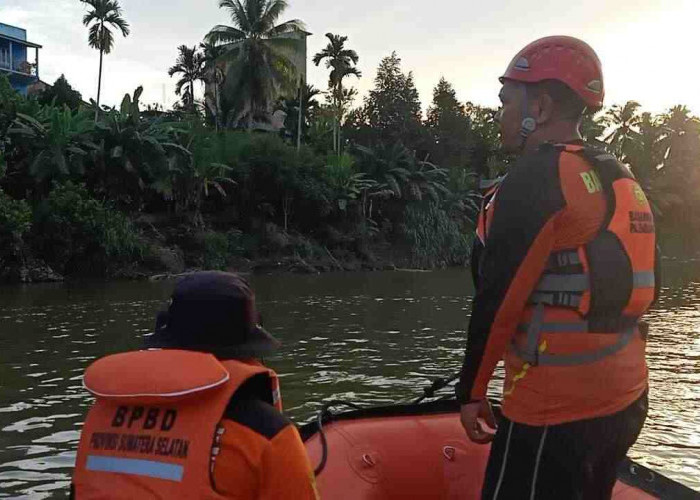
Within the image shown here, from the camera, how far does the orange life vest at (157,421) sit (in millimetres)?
1494

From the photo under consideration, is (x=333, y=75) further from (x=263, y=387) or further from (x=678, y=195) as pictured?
(x=263, y=387)

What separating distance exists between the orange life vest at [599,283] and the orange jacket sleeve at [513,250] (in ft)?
0.15

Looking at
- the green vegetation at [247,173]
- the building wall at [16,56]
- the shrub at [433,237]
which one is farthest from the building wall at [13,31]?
the shrub at [433,237]

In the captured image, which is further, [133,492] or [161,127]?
[161,127]

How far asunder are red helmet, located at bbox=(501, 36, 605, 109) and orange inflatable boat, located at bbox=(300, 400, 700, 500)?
1504 mm

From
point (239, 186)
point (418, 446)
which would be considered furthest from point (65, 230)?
point (418, 446)

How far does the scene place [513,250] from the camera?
1.86 metres

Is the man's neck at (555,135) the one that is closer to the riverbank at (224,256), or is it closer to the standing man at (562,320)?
the standing man at (562,320)

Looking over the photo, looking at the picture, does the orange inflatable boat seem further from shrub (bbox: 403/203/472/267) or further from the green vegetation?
shrub (bbox: 403/203/472/267)

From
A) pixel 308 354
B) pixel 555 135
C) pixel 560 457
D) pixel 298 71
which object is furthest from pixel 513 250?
pixel 298 71

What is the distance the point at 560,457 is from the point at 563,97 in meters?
0.93

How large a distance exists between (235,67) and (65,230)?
14.7m

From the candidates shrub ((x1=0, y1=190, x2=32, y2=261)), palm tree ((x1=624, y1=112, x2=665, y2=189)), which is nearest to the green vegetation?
shrub ((x1=0, y1=190, x2=32, y2=261))

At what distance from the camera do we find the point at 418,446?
3.10 metres
